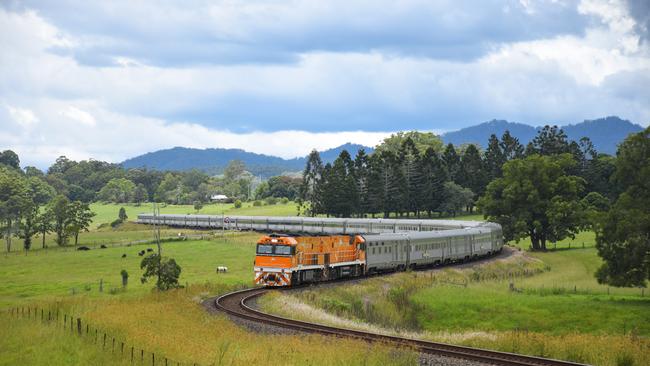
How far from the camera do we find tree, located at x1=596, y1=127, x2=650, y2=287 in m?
49.3

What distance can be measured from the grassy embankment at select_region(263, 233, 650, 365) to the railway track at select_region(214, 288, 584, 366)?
2299mm

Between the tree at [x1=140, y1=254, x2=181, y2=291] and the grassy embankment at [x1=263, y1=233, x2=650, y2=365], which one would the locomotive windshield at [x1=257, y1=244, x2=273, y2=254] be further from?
the tree at [x1=140, y1=254, x2=181, y2=291]

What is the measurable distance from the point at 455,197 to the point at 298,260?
10469 cm

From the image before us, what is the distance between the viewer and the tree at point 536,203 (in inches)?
3777

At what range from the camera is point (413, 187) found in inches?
5901

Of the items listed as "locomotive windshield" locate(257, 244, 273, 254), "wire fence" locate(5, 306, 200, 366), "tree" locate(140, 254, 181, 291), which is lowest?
"wire fence" locate(5, 306, 200, 366)

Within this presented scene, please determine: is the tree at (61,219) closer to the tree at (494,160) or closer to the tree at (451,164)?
the tree at (451,164)

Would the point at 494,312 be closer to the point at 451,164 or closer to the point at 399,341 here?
the point at 399,341

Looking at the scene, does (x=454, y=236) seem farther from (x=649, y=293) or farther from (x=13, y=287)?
(x=13, y=287)

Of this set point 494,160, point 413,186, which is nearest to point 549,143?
point 494,160

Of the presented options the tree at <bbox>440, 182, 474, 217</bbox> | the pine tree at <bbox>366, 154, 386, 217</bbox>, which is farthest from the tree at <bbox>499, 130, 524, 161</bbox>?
the pine tree at <bbox>366, 154, 386, 217</bbox>

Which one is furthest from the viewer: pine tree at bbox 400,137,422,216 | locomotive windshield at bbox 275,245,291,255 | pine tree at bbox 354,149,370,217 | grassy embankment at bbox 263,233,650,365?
pine tree at bbox 354,149,370,217

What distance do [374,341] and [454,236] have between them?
47.6 m

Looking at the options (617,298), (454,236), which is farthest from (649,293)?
(454,236)
